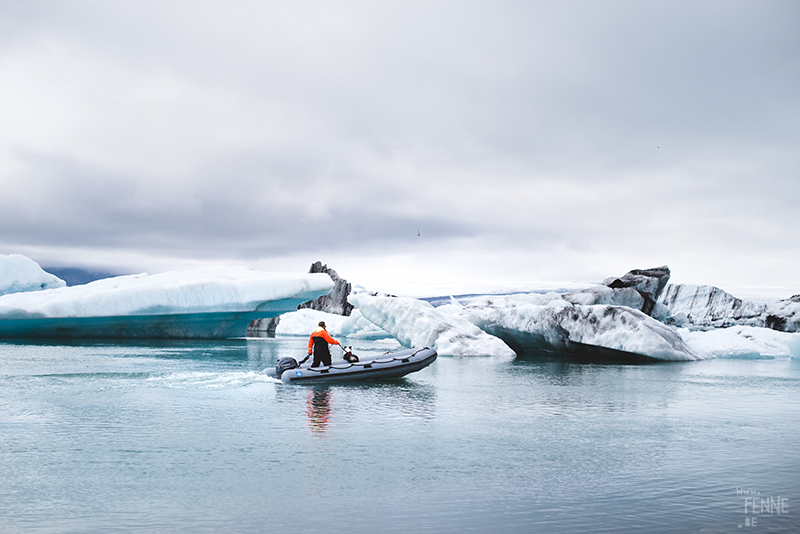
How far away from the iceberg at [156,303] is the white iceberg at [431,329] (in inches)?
246

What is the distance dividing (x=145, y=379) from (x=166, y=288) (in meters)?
14.7

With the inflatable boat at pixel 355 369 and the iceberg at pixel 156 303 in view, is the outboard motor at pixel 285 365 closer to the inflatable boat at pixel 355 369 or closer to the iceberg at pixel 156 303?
the inflatable boat at pixel 355 369

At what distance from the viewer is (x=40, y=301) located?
26.3 meters

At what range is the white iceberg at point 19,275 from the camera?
38.6 meters

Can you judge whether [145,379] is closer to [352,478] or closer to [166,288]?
[352,478]

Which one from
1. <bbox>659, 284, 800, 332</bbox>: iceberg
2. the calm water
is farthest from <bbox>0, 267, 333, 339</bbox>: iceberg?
<bbox>659, 284, 800, 332</bbox>: iceberg

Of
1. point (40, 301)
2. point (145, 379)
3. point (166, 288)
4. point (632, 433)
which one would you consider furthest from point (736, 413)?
point (40, 301)

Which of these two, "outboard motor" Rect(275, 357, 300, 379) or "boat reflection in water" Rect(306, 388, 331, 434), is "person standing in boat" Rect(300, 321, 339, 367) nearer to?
"outboard motor" Rect(275, 357, 300, 379)

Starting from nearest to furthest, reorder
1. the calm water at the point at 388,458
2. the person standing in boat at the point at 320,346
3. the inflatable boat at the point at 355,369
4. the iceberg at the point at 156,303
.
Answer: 1. the calm water at the point at 388,458
2. the inflatable boat at the point at 355,369
3. the person standing in boat at the point at 320,346
4. the iceberg at the point at 156,303

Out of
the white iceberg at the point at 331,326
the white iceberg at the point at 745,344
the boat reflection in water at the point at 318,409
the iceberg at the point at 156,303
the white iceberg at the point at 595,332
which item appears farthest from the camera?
the white iceberg at the point at 331,326

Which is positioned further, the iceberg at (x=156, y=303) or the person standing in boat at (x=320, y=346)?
the iceberg at (x=156, y=303)

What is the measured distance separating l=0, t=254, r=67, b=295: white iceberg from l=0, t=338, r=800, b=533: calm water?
30620 millimetres

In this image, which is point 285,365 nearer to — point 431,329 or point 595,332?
point 431,329

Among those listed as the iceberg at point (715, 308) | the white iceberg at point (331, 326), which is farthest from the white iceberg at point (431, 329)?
the iceberg at point (715, 308)
